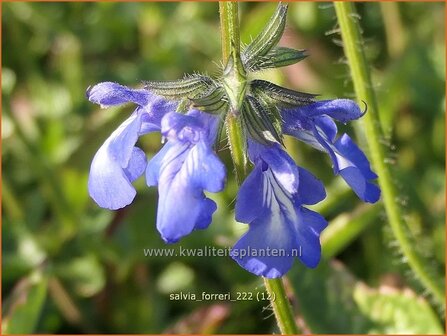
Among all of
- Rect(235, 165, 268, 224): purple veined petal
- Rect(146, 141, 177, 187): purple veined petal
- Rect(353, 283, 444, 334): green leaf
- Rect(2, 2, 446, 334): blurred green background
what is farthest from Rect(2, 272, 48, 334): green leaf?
Rect(235, 165, 268, 224): purple veined petal

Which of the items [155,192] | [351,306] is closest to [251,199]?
[351,306]

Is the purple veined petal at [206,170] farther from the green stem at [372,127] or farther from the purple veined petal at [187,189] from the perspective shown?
the green stem at [372,127]

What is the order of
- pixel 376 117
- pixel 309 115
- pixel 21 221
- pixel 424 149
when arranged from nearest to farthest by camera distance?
pixel 309 115 → pixel 376 117 → pixel 21 221 → pixel 424 149

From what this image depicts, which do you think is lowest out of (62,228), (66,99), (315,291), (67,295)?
(315,291)

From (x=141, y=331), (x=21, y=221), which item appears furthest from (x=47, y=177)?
(x=141, y=331)

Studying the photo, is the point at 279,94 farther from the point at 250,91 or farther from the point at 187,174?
the point at 187,174

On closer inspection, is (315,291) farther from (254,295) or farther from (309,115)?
(309,115)

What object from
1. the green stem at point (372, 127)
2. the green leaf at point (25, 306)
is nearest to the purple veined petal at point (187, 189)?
the green stem at point (372, 127)
